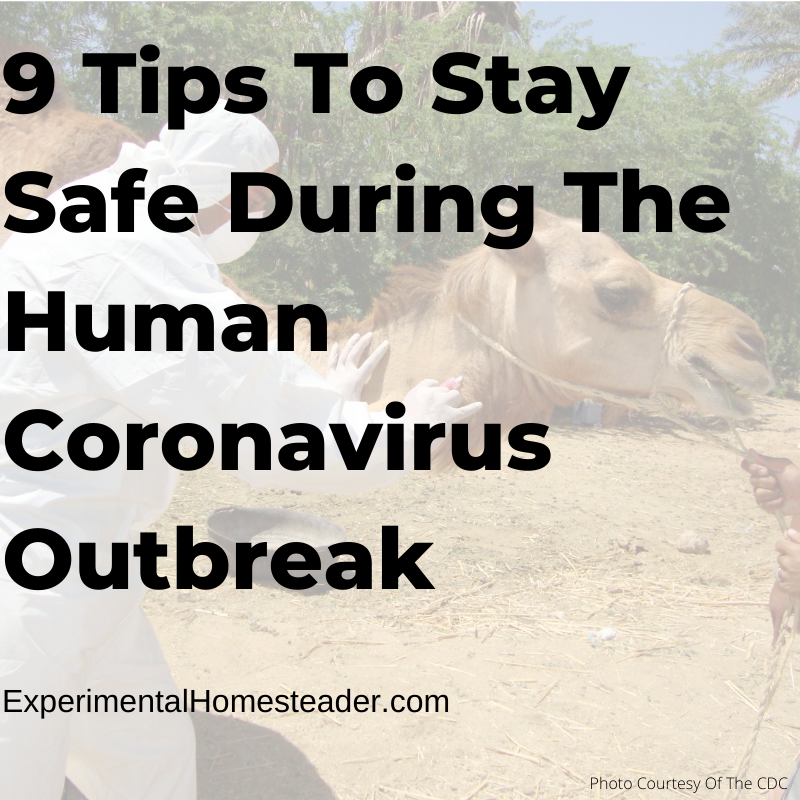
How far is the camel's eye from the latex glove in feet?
2.80

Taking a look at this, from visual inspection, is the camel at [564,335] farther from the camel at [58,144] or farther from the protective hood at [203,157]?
the camel at [58,144]

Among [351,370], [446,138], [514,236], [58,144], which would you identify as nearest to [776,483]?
[514,236]

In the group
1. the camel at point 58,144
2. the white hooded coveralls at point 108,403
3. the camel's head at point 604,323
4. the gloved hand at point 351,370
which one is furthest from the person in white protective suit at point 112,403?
the camel at point 58,144

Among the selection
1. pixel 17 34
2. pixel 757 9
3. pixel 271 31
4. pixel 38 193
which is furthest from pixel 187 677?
pixel 757 9

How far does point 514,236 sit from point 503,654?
2236 mm

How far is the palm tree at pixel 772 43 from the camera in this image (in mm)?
25750

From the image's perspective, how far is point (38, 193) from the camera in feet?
12.8

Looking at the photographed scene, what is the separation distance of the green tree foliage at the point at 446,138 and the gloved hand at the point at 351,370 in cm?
402

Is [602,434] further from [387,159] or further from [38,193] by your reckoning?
[38,193]

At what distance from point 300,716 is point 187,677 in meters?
0.60

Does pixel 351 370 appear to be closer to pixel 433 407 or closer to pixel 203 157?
pixel 433 407

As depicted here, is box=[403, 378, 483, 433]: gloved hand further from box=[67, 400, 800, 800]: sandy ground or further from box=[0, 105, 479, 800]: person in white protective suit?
box=[67, 400, 800, 800]: sandy ground

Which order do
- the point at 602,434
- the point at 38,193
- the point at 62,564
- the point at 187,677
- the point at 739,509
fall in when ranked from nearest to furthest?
1. the point at 62,564
2. the point at 187,677
3. the point at 38,193
4. the point at 739,509
5. the point at 602,434

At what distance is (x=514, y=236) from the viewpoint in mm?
3039
